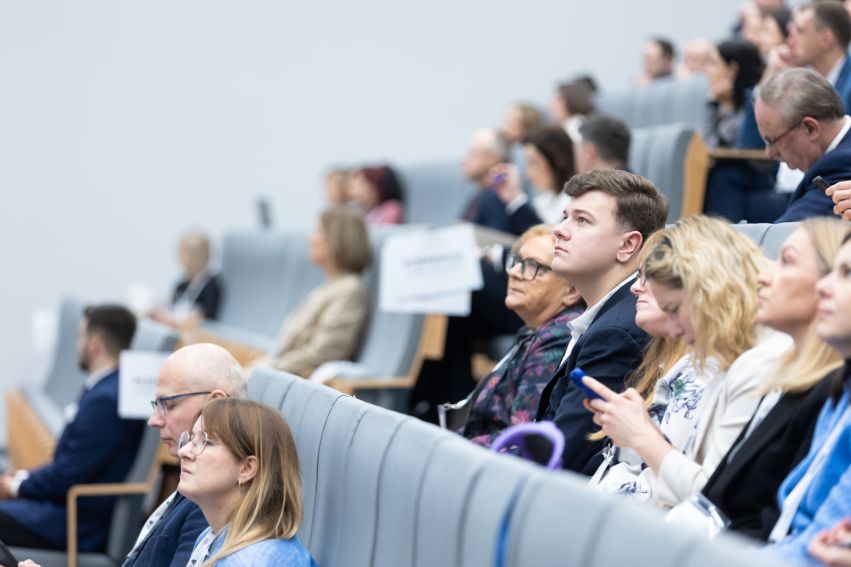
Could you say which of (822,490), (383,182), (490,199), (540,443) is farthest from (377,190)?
(822,490)

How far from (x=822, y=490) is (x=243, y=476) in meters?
1.11

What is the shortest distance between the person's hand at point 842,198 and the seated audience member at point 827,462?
1.04m

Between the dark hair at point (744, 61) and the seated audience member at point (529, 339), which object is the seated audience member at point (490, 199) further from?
the seated audience member at point (529, 339)

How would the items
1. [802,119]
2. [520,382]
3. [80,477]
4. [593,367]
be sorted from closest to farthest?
[593,367], [520,382], [802,119], [80,477]

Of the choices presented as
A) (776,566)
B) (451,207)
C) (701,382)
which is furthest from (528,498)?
(451,207)

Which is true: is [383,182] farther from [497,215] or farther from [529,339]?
[529,339]

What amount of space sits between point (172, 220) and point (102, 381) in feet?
17.4

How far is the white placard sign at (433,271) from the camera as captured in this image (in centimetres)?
453

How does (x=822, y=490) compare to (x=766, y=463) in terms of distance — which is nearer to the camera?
(x=822, y=490)

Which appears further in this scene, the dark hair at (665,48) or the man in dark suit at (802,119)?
the dark hair at (665,48)

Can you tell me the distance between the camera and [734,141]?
5.33m

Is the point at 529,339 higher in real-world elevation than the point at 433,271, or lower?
higher

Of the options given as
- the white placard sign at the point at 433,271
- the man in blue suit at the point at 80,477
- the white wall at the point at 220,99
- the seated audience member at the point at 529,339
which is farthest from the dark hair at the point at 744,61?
the white wall at the point at 220,99

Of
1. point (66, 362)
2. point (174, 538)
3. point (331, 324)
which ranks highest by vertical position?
point (174, 538)
